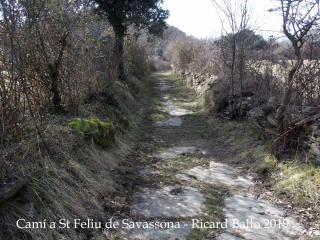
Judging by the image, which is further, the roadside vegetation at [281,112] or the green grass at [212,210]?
the roadside vegetation at [281,112]

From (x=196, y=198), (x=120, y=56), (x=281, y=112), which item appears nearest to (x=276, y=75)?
(x=281, y=112)

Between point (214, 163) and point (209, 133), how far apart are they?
7.94 feet

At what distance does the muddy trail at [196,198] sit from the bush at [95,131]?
33.7 inches

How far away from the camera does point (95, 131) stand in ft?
19.3

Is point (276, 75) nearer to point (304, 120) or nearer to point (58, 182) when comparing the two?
point (304, 120)

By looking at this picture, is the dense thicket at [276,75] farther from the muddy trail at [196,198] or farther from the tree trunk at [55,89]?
the tree trunk at [55,89]

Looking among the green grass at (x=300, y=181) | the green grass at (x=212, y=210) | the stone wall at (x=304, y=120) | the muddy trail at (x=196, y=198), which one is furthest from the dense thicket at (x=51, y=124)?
the stone wall at (x=304, y=120)

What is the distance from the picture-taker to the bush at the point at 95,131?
549 cm

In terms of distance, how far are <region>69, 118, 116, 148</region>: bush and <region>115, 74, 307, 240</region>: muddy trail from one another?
33.7 inches

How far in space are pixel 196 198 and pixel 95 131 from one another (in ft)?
7.65

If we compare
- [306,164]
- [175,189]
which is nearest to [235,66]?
[306,164]

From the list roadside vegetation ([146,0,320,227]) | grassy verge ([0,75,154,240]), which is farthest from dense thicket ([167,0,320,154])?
grassy verge ([0,75,154,240])

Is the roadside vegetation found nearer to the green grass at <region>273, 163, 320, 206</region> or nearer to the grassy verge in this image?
the green grass at <region>273, 163, 320, 206</region>

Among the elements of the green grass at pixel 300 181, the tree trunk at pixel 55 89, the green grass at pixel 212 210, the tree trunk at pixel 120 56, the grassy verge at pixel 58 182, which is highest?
the tree trunk at pixel 120 56
